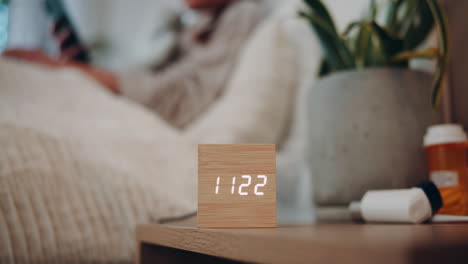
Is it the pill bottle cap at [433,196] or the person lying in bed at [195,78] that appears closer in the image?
the pill bottle cap at [433,196]

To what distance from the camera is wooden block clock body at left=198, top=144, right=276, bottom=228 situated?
1.19 ft

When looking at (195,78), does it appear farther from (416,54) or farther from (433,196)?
(433,196)

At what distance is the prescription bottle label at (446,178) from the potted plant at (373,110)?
55 millimetres

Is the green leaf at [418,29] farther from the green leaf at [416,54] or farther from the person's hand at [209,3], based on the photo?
the person's hand at [209,3]

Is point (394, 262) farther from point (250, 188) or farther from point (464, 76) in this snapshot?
point (464, 76)

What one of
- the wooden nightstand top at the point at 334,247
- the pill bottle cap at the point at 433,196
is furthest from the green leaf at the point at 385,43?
the wooden nightstand top at the point at 334,247

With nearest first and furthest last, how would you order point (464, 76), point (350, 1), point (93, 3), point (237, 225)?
point (237, 225), point (464, 76), point (350, 1), point (93, 3)

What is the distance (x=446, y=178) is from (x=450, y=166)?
0.03 metres

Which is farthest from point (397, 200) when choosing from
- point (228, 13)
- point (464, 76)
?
point (228, 13)

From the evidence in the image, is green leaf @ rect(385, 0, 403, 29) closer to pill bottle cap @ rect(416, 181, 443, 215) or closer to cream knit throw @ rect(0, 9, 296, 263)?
pill bottle cap @ rect(416, 181, 443, 215)

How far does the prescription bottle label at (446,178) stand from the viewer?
1.60 ft

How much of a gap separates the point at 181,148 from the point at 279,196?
0.92ft

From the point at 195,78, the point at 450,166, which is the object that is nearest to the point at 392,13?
the point at 450,166

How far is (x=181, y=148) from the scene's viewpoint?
82 cm
